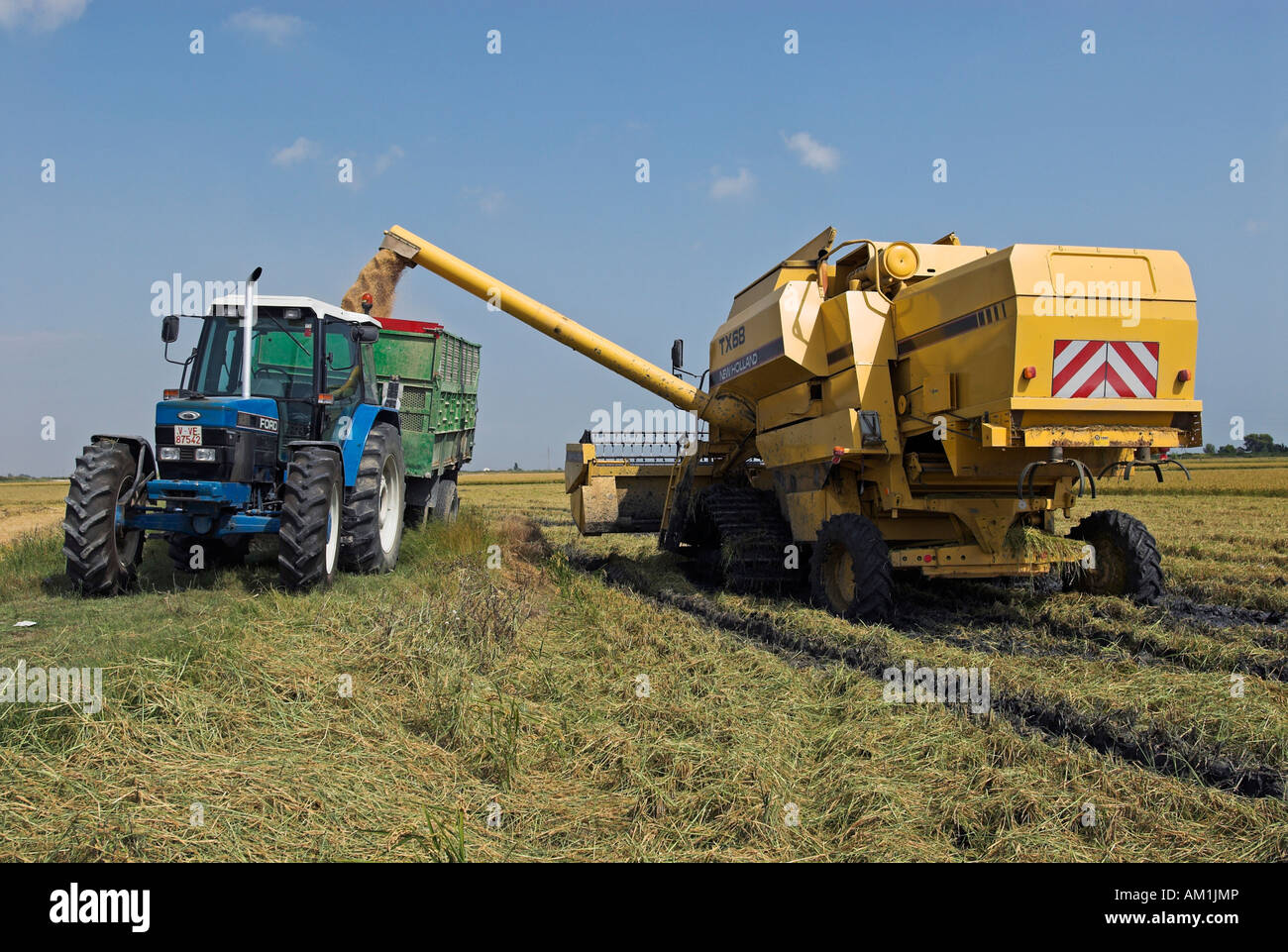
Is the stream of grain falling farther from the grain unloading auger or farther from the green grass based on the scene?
the green grass

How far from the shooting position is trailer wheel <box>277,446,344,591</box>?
6520 millimetres

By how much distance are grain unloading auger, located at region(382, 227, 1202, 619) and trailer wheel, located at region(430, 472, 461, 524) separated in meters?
3.97

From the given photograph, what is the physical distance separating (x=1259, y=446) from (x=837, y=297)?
7545 centimetres

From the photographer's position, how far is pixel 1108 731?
4.39m

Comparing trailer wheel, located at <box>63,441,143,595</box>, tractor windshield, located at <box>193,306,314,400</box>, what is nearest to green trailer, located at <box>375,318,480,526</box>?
tractor windshield, located at <box>193,306,314,400</box>

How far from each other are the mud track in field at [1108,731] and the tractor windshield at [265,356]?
4.76m

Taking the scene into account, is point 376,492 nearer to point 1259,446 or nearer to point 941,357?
point 941,357

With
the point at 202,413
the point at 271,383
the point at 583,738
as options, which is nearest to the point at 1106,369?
the point at 583,738

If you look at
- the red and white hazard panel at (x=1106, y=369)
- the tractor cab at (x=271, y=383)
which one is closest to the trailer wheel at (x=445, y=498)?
the tractor cab at (x=271, y=383)

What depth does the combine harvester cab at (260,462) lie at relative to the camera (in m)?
6.68

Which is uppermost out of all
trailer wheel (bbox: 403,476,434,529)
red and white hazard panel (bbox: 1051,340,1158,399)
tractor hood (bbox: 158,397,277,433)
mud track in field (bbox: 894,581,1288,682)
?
red and white hazard panel (bbox: 1051,340,1158,399)

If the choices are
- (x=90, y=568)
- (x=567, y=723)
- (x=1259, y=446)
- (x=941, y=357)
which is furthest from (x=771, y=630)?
(x=1259, y=446)

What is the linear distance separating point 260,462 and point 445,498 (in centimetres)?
556

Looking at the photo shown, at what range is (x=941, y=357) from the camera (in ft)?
22.9
